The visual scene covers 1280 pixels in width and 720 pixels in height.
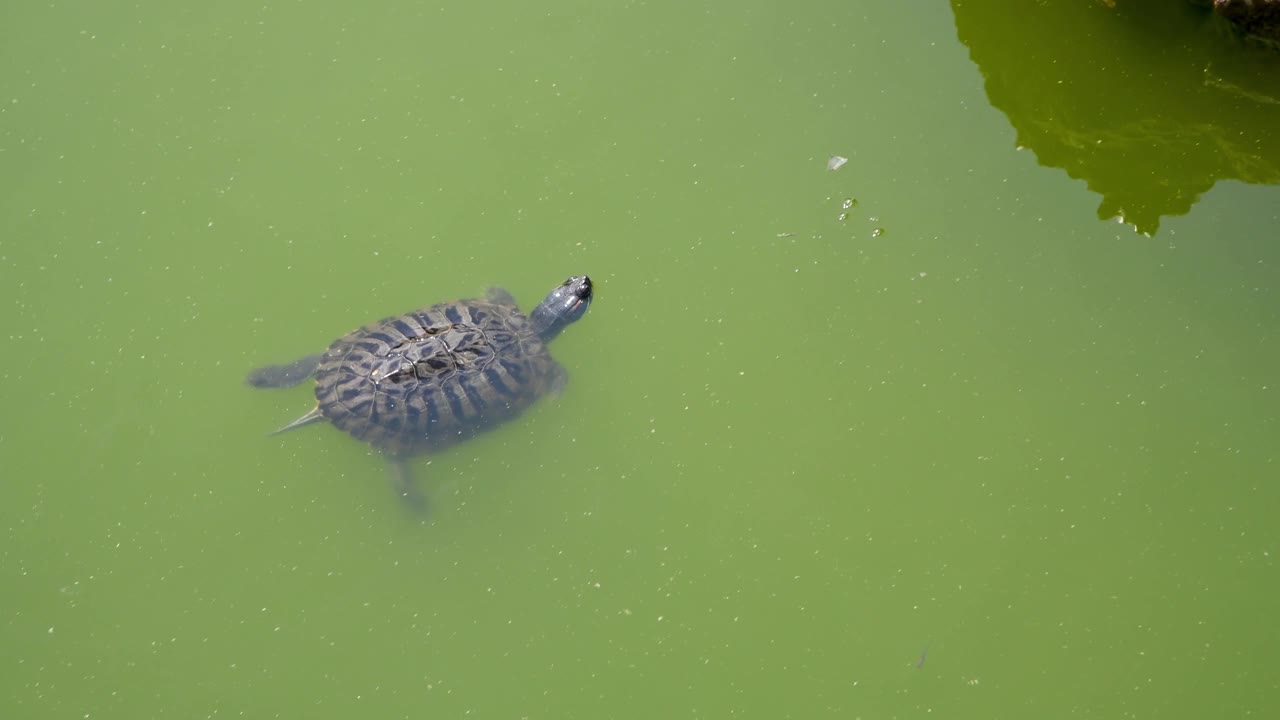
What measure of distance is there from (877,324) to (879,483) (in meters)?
0.55

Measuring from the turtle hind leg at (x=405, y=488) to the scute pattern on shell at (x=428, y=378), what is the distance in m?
0.06

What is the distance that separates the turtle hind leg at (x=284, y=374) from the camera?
2996mm

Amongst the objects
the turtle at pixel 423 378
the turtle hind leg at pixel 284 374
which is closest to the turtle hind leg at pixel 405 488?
the turtle at pixel 423 378

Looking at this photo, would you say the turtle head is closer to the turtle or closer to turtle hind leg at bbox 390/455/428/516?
the turtle

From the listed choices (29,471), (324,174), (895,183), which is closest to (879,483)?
(895,183)

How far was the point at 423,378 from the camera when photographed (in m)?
2.86

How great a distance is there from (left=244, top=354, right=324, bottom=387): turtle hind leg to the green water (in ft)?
0.24

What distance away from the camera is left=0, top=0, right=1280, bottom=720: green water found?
2.79 metres

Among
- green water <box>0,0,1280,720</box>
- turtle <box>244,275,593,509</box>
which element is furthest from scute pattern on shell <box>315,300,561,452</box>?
green water <box>0,0,1280,720</box>

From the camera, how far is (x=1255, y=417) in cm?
299

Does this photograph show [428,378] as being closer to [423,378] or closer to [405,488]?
[423,378]

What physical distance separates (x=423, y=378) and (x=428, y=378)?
0.05 feet

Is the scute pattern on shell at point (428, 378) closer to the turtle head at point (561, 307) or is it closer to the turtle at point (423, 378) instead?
the turtle at point (423, 378)

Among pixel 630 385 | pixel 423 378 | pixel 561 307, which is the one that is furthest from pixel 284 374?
pixel 630 385
